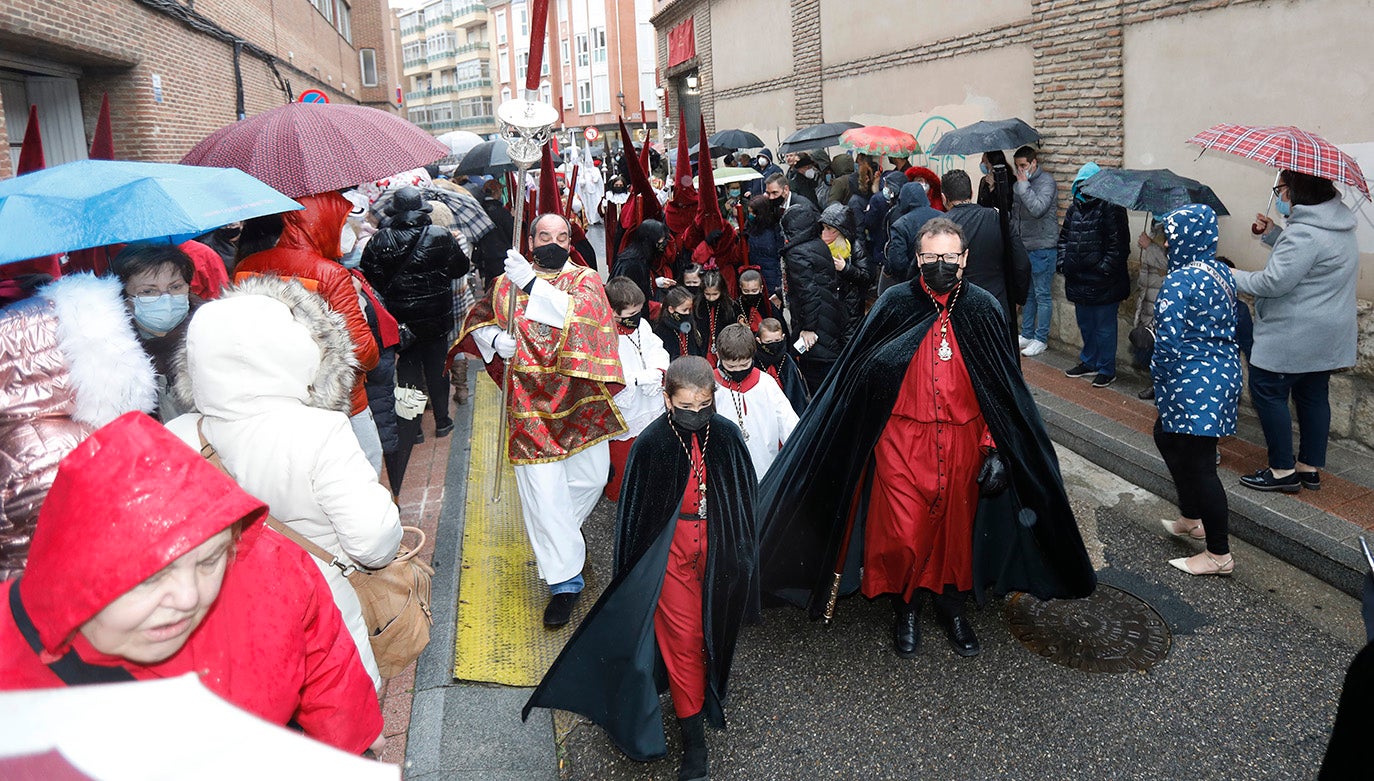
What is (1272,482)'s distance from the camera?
17.6ft

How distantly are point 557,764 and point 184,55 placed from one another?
13.0 metres

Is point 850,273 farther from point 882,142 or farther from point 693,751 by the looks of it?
point 693,751

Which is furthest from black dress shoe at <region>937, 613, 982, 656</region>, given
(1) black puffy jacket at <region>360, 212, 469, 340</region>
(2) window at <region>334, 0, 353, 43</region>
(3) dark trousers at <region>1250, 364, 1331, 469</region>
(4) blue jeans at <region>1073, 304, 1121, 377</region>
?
(2) window at <region>334, 0, 353, 43</region>

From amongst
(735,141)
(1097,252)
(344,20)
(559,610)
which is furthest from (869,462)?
(344,20)

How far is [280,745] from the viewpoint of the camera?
2.95 feet

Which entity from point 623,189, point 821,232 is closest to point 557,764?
point 821,232

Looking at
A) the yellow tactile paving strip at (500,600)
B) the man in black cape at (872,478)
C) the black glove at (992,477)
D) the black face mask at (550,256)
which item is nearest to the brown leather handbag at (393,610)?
the yellow tactile paving strip at (500,600)

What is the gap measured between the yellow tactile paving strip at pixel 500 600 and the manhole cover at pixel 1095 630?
2105 mm

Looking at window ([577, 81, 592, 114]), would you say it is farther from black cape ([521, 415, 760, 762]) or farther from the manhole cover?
black cape ([521, 415, 760, 762])

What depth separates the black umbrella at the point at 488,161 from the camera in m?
10.9

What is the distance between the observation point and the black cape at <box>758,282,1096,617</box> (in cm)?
399

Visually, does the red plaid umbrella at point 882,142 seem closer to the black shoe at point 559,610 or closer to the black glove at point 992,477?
the black glove at point 992,477

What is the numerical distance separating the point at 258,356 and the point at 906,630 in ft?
9.60

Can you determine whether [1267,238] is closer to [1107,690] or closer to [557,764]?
[1107,690]
